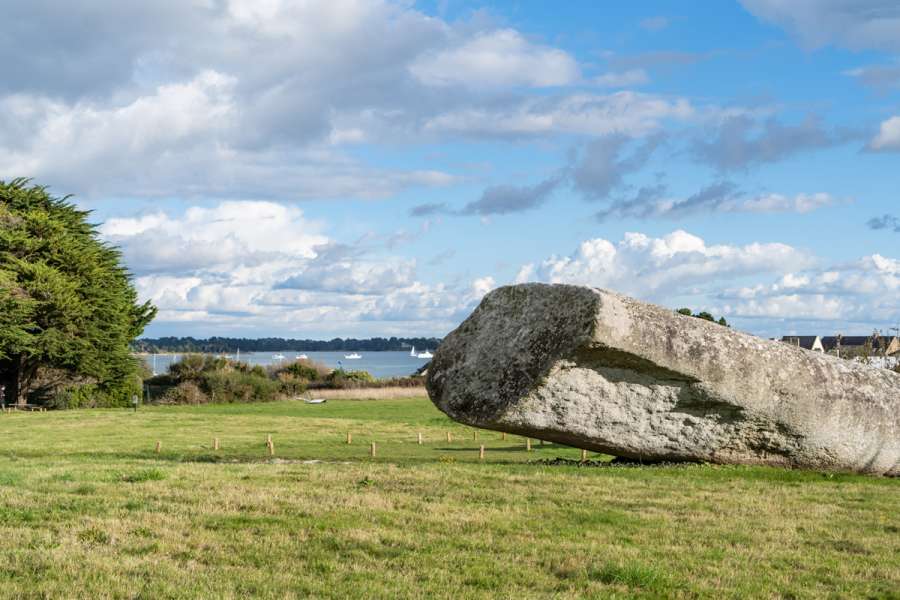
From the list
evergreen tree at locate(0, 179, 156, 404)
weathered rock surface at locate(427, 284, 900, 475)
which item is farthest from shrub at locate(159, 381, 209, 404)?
weathered rock surface at locate(427, 284, 900, 475)

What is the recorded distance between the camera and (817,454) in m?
20.6

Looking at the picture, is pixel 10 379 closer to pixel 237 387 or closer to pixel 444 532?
pixel 237 387

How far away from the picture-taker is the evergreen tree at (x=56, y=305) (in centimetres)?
6116

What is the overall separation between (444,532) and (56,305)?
187 feet

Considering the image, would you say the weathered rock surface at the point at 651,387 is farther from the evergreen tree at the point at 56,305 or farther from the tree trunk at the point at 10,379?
the tree trunk at the point at 10,379

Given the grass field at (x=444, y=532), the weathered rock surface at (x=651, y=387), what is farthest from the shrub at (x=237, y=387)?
the weathered rock surface at (x=651, y=387)

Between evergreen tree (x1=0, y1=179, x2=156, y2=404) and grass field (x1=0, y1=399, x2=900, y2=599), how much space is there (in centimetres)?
4498

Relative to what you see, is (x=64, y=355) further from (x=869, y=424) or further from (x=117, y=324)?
(x=869, y=424)

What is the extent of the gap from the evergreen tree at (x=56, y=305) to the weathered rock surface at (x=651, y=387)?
161 feet

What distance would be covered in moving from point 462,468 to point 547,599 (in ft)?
37.0

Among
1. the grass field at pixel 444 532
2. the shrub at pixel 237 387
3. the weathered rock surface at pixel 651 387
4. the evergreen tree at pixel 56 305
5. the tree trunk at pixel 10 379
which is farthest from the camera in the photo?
the shrub at pixel 237 387

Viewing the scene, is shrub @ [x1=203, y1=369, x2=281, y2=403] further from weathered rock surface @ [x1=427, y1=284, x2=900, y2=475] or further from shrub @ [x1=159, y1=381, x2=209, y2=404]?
weathered rock surface @ [x1=427, y1=284, x2=900, y2=475]

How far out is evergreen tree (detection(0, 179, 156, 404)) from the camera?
201 ft

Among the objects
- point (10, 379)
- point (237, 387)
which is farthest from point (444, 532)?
point (237, 387)
